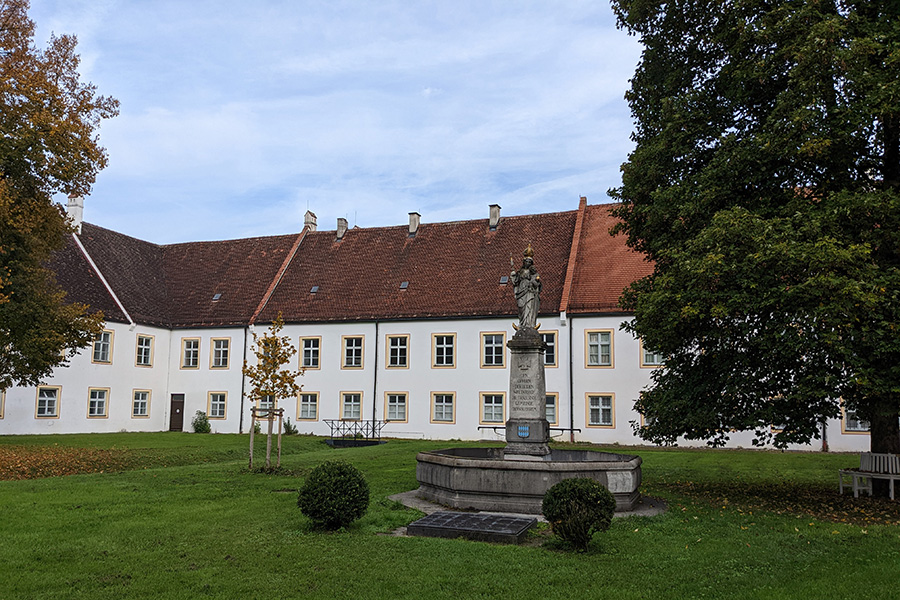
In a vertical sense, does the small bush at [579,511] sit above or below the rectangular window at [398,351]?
below

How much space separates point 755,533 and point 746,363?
3817mm

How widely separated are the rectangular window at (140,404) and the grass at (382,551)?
21157 millimetres

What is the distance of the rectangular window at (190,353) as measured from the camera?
118ft

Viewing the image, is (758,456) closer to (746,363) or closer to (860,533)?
(746,363)

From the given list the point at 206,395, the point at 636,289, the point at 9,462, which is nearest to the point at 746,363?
the point at 636,289

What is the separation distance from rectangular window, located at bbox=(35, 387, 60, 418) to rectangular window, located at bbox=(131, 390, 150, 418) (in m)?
4.02

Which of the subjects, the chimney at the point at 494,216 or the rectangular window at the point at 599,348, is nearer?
the rectangular window at the point at 599,348

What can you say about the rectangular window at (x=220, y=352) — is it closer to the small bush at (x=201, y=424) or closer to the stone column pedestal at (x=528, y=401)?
the small bush at (x=201, y=424)

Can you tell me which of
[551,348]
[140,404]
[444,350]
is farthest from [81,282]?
[551,348]

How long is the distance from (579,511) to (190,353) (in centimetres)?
3111

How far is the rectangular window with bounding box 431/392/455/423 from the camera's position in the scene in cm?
3195

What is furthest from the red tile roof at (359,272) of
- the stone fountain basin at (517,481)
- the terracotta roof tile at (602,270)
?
the stone fountain basin at (517,481)

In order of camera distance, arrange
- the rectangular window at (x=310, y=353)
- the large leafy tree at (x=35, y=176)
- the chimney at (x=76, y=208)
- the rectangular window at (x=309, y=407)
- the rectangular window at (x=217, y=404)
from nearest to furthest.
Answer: the large leafy tree at (x=35, y=176), the rectangular window at (x=309, y=407), the rectangular window at (x=310, y=353), the chimney at (x=76, y=208), the rectangular window at (x=217, y=404)

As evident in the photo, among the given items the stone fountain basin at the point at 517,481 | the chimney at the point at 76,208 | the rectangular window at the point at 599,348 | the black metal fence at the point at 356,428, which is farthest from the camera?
the chimney at the point at 76,208
